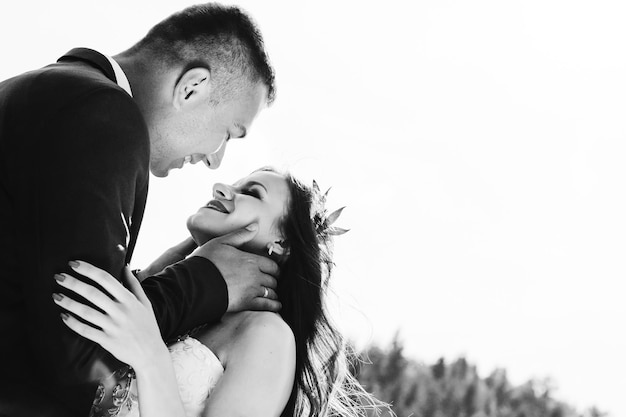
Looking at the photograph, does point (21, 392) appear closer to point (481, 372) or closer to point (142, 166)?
point (142, 166)

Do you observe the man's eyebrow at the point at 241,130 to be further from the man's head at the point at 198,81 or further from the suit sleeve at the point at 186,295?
the suit sleeve at the point at 186,295

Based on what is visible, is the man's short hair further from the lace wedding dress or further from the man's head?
the lace wedding dress

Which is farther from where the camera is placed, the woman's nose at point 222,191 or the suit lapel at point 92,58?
the woman's nose at point 222,191

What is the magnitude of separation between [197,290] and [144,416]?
0.29 meters

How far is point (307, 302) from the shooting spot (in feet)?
8.30

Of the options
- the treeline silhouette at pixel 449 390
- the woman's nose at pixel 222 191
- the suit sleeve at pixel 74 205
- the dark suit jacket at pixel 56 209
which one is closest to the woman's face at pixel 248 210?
the woman's nose at pixel 222 191

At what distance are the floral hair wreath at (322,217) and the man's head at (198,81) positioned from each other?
46 centimetres

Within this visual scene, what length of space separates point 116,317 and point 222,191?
94 cm

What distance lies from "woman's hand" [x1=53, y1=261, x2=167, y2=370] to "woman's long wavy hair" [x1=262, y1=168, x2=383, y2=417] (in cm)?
87

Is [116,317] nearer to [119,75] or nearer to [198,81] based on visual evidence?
→ [119,75]

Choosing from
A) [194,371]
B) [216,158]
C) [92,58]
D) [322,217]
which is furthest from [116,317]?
[322,217]

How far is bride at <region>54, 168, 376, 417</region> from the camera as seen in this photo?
62.2 inches

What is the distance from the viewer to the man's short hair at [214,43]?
2068mm

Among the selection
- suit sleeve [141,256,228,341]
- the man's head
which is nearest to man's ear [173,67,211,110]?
the man's head
